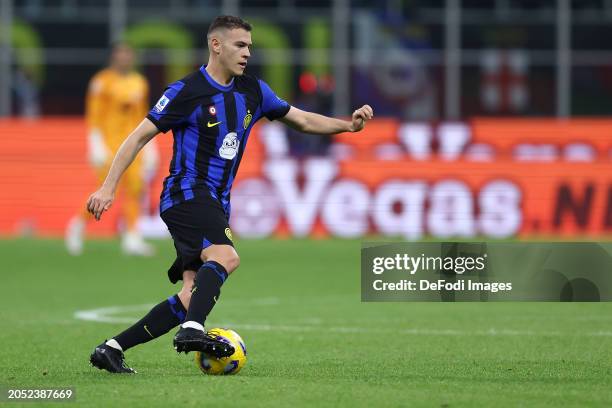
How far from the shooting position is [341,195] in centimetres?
2083

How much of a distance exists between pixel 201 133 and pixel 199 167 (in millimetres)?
195

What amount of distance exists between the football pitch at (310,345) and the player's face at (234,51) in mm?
1764

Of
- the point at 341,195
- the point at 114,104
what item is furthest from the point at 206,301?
the point at 341,195

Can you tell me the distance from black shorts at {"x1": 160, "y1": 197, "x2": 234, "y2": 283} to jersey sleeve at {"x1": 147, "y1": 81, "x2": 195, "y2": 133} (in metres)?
0.46

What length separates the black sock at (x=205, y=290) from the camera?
749 cm

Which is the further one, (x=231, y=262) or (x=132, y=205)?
(x=132, y=205)

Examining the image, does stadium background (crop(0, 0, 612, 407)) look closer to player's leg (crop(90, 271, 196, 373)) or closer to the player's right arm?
player's leg (crop(90, 271, 196, 373))

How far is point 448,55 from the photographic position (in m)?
37.2

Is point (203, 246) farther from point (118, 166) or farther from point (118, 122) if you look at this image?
point (118, 122)

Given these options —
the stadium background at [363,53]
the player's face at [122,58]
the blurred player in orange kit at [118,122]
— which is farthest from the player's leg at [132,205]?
the stadium background at [363,53]

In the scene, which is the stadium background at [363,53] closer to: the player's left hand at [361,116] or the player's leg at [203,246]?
the player's left hand at [361,116]

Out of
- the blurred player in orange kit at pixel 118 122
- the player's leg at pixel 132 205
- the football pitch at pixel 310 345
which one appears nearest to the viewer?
the football pitch at pixel 310 345

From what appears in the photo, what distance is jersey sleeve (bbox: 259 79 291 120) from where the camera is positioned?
8.21 m

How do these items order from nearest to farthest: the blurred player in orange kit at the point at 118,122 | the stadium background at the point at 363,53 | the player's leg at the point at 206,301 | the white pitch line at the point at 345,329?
1. the player's leg at the point at 206,301
2. the white pitch line at the point at 345,329
3. the blurred player in orange kit at the point at 118,122
4. the stadium background at the point at 363,53
